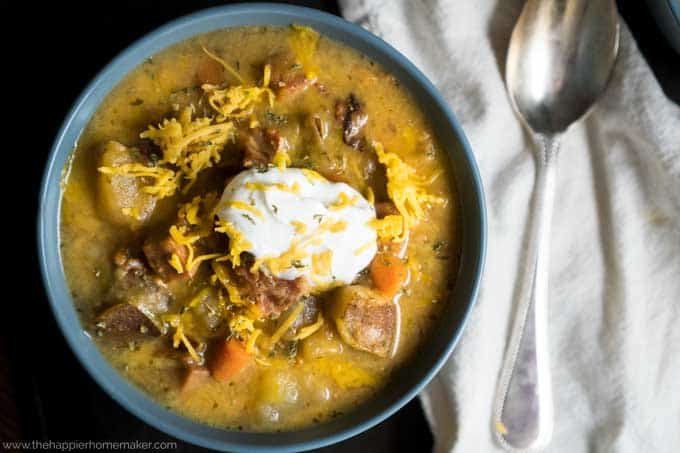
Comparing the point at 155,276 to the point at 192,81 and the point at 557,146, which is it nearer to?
the point at 192,81

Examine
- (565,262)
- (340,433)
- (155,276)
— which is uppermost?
(155,276)

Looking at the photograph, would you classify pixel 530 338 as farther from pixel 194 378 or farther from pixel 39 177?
pixel 39 177

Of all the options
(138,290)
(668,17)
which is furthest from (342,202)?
(668,17)

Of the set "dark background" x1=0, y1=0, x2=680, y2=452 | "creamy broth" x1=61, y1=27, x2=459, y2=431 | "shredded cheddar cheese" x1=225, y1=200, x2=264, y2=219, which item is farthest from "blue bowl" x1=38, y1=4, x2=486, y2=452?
"shredded cheddar cheese" x1=225, y1=200, x2=264, y2=219

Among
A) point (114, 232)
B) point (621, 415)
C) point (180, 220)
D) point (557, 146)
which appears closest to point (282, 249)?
point (180, 220)

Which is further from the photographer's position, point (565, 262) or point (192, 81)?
point (565, 262)

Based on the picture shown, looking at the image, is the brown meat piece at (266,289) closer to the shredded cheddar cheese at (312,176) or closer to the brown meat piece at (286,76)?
the shredded cheddar cheese at (312,176)

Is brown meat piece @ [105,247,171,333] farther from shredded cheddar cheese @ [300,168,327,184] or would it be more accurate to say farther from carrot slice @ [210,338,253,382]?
shredded cheddar cheese @ [300,168,327,184]
